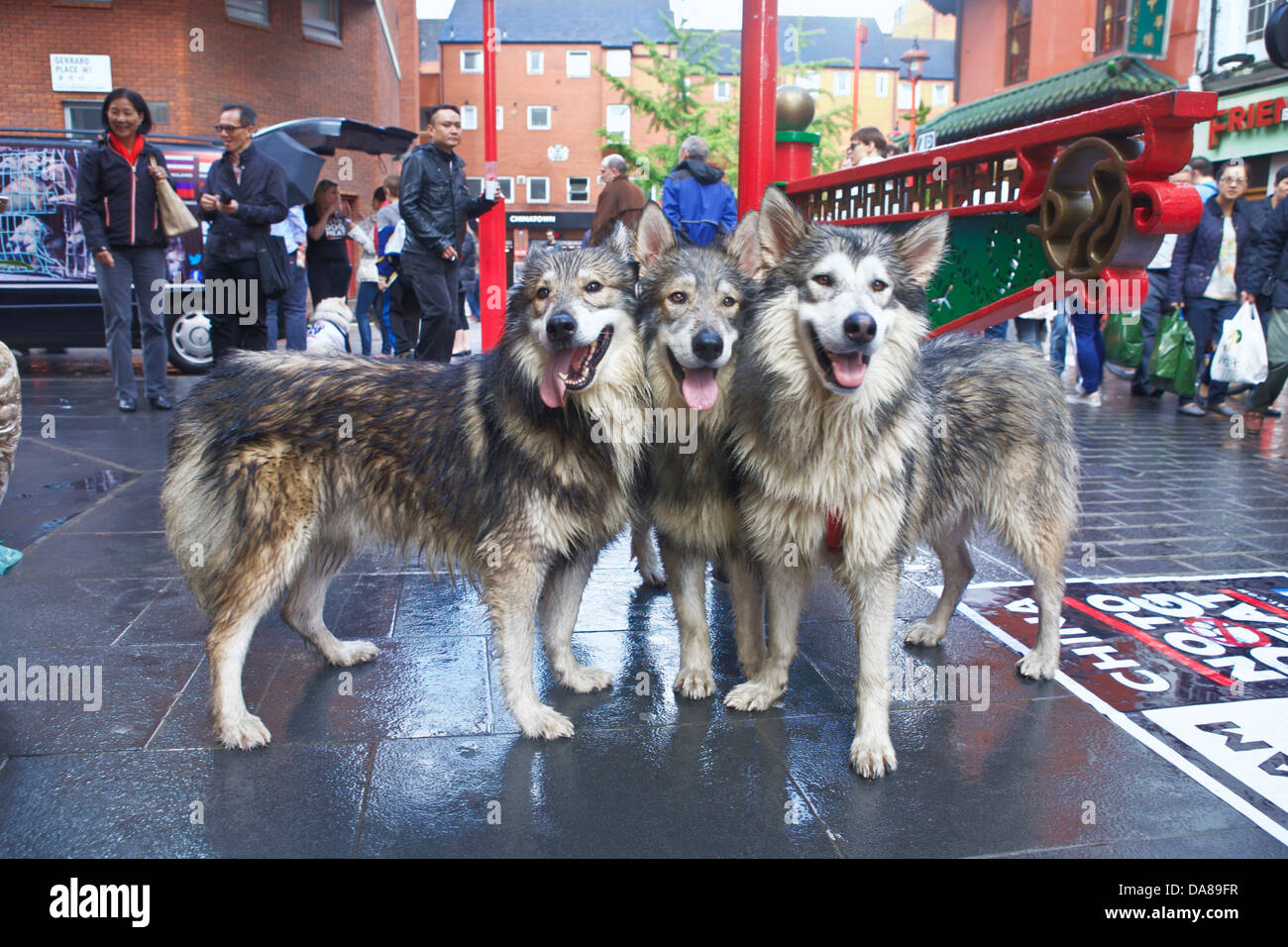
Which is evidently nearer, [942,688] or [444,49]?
[942,688]

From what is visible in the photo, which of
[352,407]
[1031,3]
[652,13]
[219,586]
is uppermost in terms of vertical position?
[652,13]

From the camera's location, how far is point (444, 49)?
177ft

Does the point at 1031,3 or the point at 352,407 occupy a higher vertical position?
the point at 1031,3

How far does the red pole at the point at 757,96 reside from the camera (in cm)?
634

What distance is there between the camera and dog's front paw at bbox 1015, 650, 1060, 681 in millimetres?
3768

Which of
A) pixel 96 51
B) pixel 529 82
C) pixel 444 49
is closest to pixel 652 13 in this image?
pixel 529 82

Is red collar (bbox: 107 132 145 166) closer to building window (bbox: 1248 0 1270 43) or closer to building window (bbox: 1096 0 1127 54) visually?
building window (bbox: 1096 0 1127 54)

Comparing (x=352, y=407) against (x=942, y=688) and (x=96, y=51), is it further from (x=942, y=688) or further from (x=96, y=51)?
(x=96, y=51)

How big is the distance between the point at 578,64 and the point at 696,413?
5559 centimetres

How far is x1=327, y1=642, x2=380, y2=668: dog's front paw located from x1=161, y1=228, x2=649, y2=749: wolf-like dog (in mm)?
609

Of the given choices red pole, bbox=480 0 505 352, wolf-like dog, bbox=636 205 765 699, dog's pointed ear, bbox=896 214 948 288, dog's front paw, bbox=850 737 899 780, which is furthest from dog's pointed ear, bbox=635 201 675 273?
red pole, bbox=480 0 505 352

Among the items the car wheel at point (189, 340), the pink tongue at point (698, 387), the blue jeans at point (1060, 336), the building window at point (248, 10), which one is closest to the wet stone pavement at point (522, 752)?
the pink tongue at point (698, 387)

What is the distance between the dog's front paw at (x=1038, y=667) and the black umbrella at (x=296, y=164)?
9.55 meters
